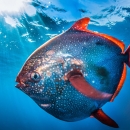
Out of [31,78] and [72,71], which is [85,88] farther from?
[31,78]

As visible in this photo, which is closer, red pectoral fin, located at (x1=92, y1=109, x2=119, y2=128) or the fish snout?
the fish snout

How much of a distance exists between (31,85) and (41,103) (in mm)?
160

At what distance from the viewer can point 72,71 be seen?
1213 mm

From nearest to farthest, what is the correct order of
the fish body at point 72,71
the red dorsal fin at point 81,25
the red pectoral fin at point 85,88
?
the red pectoral fin at point 85,88, the fish body at point 72,71, the red dorsal fin at point 81,25

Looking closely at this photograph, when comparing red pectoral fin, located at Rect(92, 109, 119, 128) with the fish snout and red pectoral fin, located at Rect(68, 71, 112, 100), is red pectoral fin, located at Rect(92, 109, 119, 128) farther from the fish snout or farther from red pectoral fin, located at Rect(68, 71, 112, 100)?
the fish snout

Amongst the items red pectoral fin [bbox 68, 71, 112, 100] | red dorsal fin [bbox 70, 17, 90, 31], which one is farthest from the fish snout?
red dorsal fin [bbox 70, 17, 90, 31]

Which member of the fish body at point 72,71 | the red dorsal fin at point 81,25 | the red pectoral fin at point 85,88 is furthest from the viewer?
the red dorsal fin at point 81,25

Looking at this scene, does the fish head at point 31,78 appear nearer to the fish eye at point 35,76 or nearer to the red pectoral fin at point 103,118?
the fish eye at point 35,76

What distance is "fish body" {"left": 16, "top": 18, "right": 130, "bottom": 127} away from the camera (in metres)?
1.22

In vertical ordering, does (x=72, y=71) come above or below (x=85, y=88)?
above

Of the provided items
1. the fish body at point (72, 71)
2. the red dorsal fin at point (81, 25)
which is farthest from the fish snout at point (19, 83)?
the red dorsal fin at point (81, 25)

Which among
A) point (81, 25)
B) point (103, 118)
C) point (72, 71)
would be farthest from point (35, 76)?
point (103, 118)

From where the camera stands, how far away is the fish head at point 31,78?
1.25m

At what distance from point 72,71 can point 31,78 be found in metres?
0.33
